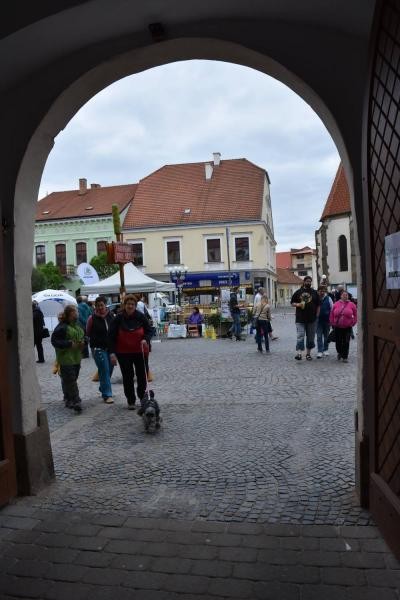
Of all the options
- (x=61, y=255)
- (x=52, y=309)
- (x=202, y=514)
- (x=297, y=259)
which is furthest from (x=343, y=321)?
(x=297, y=259)

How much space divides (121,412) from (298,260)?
13612 centimetres

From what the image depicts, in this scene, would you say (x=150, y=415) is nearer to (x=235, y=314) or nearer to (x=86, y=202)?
(x=235, y=314)

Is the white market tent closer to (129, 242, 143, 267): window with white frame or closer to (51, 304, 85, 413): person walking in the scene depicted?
Answer: (51, 304, 85, 413): person walking

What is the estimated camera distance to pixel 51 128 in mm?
4527

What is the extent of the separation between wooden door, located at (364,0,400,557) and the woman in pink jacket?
25.5ft

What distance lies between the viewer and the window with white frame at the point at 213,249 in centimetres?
4762

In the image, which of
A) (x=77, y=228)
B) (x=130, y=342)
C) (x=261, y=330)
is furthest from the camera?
(x=77, y=228)

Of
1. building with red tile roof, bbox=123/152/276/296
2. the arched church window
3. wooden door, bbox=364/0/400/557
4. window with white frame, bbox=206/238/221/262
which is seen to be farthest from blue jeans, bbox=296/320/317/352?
the arched church window

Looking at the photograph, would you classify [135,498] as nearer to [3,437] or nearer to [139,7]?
[3,437]

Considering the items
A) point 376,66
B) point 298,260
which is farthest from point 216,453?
point 298,260

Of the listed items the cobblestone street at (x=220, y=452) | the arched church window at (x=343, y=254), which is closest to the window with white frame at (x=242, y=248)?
the arched church window at (x=343, y=254)

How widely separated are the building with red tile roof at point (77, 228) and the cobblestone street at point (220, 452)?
44.3 m

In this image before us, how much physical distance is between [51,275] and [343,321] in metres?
41.7

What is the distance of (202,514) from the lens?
3.89m
